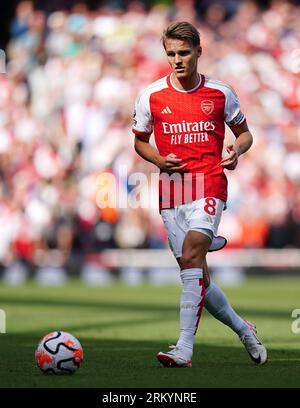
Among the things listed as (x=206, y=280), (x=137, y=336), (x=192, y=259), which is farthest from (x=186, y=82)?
(x=137, y=336)

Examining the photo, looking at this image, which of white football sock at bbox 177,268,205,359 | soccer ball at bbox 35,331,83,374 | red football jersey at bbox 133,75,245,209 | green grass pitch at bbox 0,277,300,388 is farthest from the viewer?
red football jersey at bbox 133,75,245,209

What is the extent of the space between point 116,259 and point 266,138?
3938 millimetres

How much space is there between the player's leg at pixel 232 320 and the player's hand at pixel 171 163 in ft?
2.34

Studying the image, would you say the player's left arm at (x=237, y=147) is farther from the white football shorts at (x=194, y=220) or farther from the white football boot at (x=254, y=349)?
the white football boot at (x=254, y=349)

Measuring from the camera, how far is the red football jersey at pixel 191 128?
7.49m

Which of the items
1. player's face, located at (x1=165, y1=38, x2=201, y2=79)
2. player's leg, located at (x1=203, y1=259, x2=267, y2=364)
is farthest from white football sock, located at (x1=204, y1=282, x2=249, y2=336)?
player's face, located at (x1=165, y1=38, x2=201, y2=79)

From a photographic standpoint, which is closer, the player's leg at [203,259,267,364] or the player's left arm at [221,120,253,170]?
the player's left arm at [221,120,253,170]

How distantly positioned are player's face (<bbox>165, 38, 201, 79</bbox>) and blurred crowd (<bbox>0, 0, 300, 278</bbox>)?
12397 mm

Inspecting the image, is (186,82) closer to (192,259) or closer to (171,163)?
(171,163)

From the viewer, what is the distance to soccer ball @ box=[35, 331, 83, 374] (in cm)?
681

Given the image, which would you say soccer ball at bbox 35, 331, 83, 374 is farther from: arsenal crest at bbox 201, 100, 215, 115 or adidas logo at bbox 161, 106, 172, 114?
arsenal crest at bbox 201, 100, 215, 115

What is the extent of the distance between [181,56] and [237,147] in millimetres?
743

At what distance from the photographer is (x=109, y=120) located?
21609 mm
